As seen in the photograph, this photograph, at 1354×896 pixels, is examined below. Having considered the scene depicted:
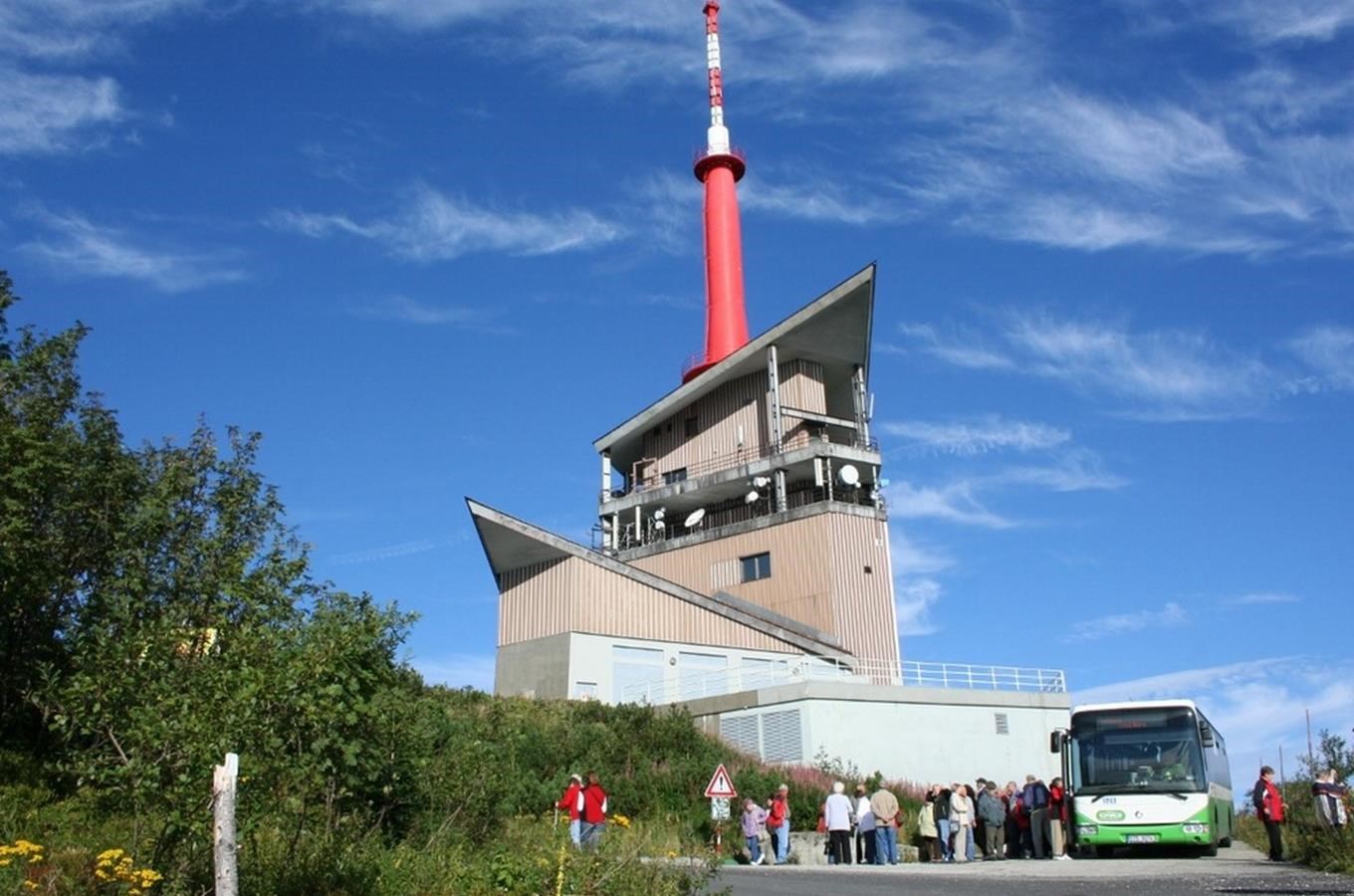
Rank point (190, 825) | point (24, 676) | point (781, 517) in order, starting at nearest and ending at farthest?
point (190, 825) → point (24, 676) → point (781, 517)

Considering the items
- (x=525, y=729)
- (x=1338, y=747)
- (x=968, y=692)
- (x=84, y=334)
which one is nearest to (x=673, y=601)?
(x=968, y=692)

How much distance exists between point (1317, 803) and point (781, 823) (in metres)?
7.76

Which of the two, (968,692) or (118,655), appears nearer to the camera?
(118,655)

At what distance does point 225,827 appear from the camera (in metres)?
8.13

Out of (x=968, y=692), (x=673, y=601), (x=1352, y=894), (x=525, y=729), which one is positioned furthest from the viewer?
(x=673, y=601)

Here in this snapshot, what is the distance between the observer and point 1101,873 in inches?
622

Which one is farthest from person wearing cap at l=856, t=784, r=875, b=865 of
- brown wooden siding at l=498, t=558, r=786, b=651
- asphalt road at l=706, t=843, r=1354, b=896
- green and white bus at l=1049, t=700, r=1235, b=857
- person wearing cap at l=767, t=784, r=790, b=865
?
brown wooden siding at l=498, t=558, r=786, b=651

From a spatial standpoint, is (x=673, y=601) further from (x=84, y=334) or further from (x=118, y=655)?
(x=118, y=655)

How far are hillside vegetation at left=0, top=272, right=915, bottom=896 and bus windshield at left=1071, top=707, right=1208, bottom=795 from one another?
6613mm

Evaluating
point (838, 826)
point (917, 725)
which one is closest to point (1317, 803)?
point (838, 826)

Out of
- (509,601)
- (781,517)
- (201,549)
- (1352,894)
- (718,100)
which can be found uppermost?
(718,100)

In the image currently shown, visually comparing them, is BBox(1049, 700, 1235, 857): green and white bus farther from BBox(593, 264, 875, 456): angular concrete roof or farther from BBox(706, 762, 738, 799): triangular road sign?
BBox(593, 264, 875, 456): angular concrete roof

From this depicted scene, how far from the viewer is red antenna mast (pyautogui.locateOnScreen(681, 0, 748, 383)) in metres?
49.3

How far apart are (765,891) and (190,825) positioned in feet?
21.1
